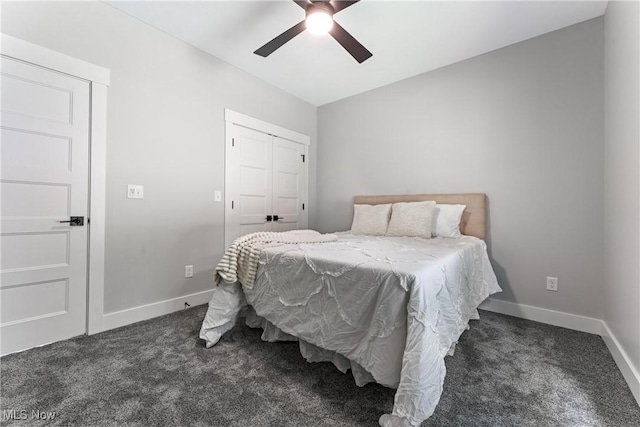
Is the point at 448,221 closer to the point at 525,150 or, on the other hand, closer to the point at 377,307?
the point at 525,150

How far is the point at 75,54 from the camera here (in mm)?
1947

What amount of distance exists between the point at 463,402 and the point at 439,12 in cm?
270

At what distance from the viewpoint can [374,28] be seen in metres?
2.31

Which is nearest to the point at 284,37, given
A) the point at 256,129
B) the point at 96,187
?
the point at 256,129

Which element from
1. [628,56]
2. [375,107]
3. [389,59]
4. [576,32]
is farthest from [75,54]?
[576,32]

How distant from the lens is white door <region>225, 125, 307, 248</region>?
297cm

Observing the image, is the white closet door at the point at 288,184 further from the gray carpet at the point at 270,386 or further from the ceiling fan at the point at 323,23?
the gray carpet at the point at 270,386

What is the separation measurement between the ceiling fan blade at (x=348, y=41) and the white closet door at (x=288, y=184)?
1620 millimetres

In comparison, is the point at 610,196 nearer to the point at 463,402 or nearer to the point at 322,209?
the point at 463,402

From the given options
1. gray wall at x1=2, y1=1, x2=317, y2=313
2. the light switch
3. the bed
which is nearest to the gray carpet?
the bed

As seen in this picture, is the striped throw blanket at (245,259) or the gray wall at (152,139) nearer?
the striped throw blanket at (245,259)

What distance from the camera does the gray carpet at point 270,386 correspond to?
120 cm

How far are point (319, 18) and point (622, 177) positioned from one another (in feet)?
7.31

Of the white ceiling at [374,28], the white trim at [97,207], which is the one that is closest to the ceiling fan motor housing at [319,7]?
the white ceiling at [374,28]
